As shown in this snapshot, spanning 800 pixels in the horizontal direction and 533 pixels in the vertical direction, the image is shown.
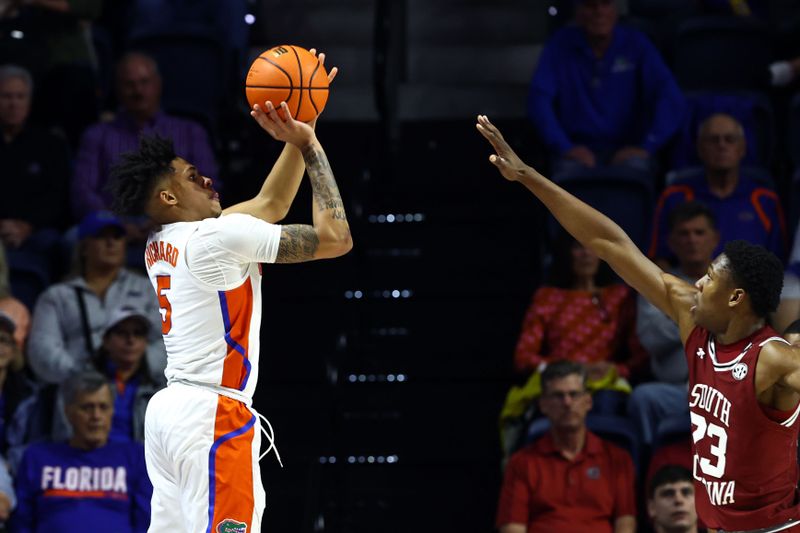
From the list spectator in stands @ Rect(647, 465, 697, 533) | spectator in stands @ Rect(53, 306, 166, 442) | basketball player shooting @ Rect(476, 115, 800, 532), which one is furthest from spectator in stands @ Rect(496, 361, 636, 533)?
basketball player shooting @ Rect(476, 115, 800, 532)

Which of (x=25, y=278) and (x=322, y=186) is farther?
(x=25, y=278)

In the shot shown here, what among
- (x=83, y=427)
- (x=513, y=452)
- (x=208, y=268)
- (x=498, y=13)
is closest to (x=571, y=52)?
(x=498, y=13)

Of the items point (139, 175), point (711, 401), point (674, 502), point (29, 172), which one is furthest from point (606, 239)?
point (29, 172)

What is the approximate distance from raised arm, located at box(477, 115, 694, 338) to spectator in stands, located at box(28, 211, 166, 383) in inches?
134

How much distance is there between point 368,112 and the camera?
10266 millimetres

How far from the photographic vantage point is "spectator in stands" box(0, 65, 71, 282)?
895 centimetres

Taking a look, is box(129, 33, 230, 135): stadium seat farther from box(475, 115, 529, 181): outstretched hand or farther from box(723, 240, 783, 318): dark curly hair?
box(723, 240, 783, 318): dark curly hair

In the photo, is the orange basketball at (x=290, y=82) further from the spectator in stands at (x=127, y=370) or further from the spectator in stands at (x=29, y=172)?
the spectator in stands at (x=29, y=172)

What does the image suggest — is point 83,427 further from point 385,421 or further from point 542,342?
point 542,342

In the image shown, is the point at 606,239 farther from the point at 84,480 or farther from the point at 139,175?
the point at 84,480

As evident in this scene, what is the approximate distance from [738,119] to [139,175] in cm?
509

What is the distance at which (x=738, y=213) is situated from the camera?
28.3ft

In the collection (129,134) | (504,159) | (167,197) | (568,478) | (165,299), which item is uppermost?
(129,134)

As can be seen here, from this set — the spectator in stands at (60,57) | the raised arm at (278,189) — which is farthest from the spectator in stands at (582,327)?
the spectator in stands at (60,57)
